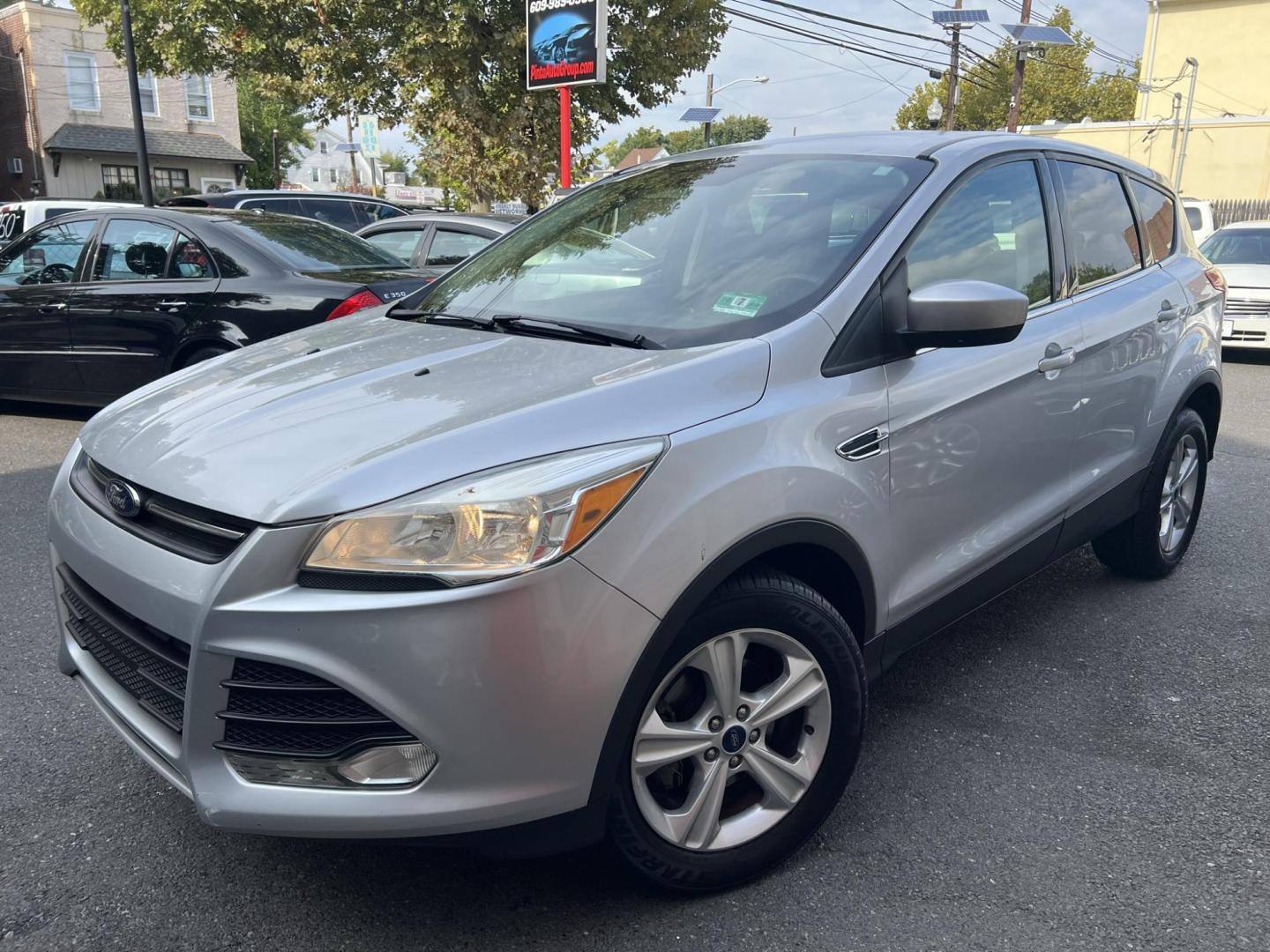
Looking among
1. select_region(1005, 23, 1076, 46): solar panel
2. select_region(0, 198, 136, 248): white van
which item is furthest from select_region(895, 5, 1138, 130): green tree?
select_region(0, 198, 136, 248): white van

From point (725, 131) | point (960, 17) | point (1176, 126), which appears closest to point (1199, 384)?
point (960, 17)

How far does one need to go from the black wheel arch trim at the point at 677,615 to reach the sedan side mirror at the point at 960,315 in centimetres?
57

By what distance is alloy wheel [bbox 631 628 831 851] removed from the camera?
7.23 feet

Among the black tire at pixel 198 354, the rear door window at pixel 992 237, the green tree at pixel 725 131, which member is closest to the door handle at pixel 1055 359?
the rear door window at pixel 992 237

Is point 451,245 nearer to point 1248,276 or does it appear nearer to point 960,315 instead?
point 960,315

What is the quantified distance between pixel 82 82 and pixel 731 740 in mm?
40245

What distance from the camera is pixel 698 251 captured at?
3.00 meters

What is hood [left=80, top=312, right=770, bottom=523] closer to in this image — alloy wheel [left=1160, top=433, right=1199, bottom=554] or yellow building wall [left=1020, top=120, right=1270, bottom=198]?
alloy wheel [left=1160, top=433, right=1199, bottom=554]

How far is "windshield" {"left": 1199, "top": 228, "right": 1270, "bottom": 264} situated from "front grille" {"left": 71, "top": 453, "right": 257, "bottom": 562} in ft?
41.0

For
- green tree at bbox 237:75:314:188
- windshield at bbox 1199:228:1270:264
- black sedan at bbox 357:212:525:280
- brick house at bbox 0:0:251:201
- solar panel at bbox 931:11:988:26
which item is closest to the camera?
black sedan at bbox 357:212:525:280

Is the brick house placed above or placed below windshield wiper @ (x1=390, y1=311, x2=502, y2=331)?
above

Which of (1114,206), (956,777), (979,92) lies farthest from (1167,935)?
(979,92)

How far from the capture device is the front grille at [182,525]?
197cm

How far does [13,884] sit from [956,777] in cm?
237
